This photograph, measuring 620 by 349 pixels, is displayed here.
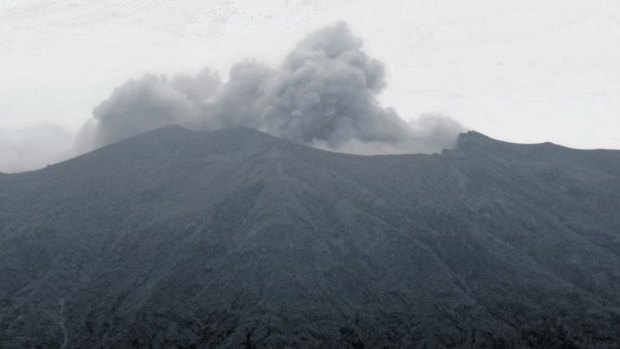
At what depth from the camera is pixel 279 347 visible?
72.5 meters

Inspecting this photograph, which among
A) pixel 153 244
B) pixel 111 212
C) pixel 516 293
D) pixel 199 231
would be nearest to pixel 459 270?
pixel 516 293

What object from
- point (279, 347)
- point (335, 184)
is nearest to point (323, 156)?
point (335, 184)

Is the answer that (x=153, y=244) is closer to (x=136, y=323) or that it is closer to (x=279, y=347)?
(x=136, y=323)

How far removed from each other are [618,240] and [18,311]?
265 feet

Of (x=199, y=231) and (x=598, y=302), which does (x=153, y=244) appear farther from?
(x=598, y=302)

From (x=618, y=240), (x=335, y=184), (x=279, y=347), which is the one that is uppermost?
(x=335, y=184)

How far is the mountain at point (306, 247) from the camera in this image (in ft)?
257

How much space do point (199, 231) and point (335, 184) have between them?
2508cm

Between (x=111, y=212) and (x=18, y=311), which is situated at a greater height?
(x=111, y=212)

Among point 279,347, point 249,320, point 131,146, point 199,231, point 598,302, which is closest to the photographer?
point 279,347

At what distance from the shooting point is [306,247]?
300 feet

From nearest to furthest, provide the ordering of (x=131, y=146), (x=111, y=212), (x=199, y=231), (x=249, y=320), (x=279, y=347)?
(x=279, y=347)
(x=249, y=320)
(x=199, y=231)
(x=111, y=212)
(x=131, y=146)

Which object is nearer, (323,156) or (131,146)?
(323,156)

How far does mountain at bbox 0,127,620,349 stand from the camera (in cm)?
7825
